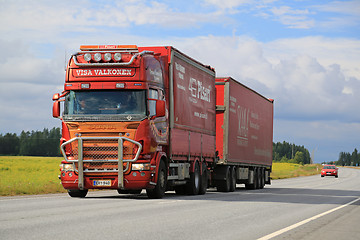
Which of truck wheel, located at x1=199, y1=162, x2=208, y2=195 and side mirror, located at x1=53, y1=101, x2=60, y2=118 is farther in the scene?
truck wheel, located at x1=199, y1=162, x2=208, y2=195

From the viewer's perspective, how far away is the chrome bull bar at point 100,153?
18047 mm

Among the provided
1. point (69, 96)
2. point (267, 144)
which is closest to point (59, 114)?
point (69, 96)

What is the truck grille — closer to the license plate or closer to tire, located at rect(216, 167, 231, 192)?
the license plate

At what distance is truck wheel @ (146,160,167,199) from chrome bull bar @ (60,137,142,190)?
1413 mm

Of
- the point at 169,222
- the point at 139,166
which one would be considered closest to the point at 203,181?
the point at 139,166

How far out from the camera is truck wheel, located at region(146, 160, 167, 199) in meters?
19.2

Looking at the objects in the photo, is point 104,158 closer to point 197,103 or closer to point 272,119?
point 197,103

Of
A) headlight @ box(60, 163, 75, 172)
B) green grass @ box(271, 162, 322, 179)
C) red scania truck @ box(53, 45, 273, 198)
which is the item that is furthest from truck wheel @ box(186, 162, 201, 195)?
green grass @ box(271, 162, 322, 179)

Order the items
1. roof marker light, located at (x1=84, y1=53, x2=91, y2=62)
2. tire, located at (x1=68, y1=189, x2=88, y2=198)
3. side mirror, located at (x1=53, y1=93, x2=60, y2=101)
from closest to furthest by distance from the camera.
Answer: side mirror, located at (x1=53, y1=93, x2=60, y2=101) < roof marker light, located at (x1=84, y1=53, x2=91, y2=62) < tire, located at (x1=68, y1=189, x2=88, y2=198)

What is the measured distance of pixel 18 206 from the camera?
14.9 meters

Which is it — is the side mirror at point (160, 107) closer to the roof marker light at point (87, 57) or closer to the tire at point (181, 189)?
the roof marker light at point (87, 57)

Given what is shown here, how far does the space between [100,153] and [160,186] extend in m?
2.31

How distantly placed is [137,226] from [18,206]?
16.9 feet

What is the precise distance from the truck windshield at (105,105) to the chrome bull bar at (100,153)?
2.04ft
